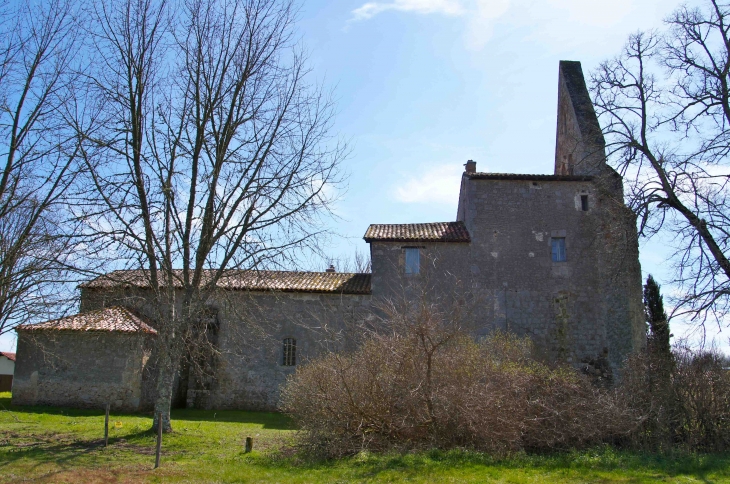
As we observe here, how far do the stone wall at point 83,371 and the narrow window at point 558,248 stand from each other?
14236 mm

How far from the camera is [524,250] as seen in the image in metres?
19.2

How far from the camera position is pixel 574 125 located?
20.7m

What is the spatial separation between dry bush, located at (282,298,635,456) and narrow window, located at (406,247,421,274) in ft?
25.1

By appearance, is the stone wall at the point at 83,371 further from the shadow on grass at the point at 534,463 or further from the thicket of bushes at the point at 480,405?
the shadow on grass at the point at 534,463

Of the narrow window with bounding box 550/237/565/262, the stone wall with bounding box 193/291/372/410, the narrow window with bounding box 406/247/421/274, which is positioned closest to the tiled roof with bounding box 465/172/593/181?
the narrow window with bounding box 550/237/565/262

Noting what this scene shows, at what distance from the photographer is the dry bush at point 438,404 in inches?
415

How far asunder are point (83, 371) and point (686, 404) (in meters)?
16.7

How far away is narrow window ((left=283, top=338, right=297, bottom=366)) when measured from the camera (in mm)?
19125

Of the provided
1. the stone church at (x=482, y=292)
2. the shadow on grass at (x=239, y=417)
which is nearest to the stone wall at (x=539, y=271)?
the stone church at (x=482, y=292)

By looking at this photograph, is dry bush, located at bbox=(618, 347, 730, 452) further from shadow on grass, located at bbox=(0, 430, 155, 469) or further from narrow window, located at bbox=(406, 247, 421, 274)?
shadow on grass, located at bbox=(0, 430, 155, 469)

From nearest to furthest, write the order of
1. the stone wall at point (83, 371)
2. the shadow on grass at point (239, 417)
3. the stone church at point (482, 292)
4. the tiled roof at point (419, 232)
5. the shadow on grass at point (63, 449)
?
the shadow on grass at point (63, 449) < the shadow on grass at point (239, 417) < the stone wall at point (83, 371) < the stone church at point (482, 292) < the tiled roof at point (419, 232)

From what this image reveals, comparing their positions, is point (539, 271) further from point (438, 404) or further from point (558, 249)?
point (438, 404)

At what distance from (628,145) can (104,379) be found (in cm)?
1710

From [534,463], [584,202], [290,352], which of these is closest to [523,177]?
[584,202]
